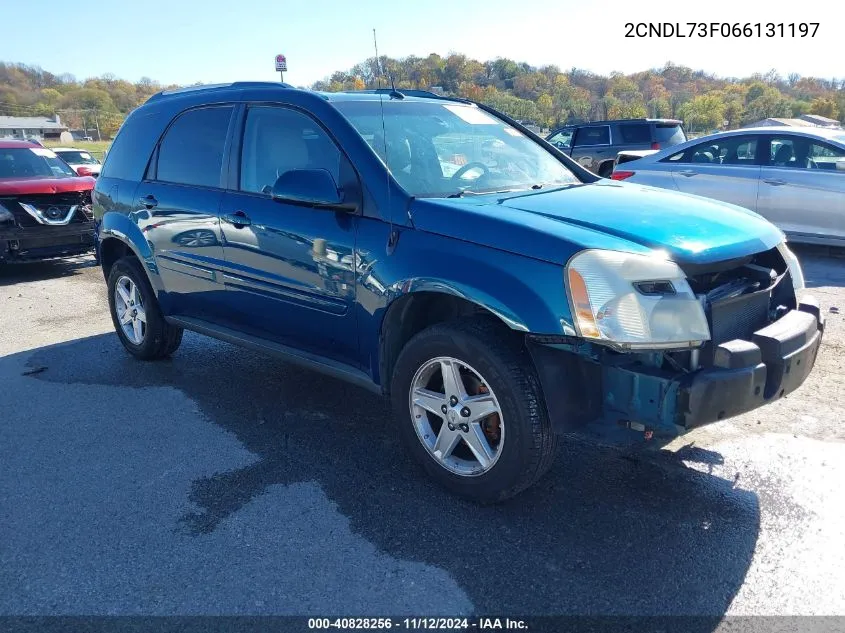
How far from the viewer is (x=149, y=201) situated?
4828 millimetres

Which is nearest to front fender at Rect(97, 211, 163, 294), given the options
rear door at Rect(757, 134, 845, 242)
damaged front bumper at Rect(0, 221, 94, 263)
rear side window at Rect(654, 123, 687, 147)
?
damaged front bumper at Rect(0, 221, 94, 263)

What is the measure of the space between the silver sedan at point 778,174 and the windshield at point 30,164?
335 inches

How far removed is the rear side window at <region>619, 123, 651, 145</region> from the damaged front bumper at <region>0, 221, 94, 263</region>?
37.7ft

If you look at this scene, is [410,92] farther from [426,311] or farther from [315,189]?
[426,311]

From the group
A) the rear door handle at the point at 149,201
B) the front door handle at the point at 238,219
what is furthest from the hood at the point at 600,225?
the rear door handle at the point at 149,201

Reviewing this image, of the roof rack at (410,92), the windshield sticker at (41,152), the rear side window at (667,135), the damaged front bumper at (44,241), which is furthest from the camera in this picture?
the rear side window at (667,135)

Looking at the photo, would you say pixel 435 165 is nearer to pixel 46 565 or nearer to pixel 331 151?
pixel 331 151

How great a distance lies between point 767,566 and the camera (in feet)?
8.85

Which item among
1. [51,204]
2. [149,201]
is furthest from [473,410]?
[51,204]

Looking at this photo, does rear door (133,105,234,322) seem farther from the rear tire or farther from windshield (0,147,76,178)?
windshield (0,147,76,178)

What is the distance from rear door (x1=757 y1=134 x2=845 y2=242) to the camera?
25.7 feet

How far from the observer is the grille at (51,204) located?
28.4 feet

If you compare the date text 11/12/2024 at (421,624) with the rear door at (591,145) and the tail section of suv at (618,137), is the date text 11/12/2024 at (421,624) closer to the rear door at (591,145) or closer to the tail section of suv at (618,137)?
the tail section of suv at (618,137)

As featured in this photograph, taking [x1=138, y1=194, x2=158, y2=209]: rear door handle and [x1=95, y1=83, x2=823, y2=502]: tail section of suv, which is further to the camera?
[x1=138, y1=194, x2=158, y2=209]: rear door handle
